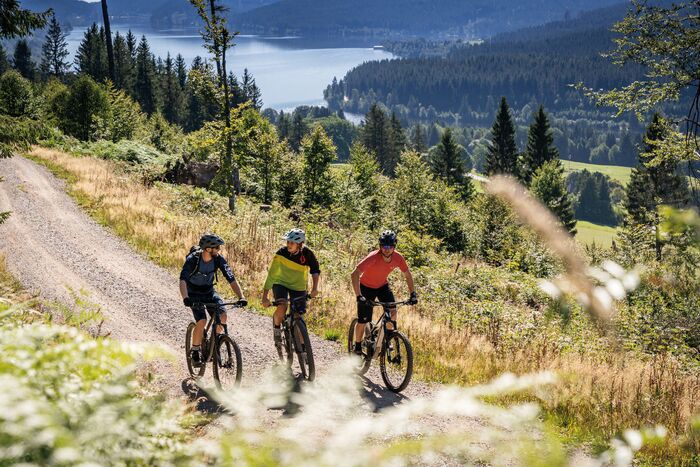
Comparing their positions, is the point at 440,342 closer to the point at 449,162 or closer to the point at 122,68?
the point at 449,162

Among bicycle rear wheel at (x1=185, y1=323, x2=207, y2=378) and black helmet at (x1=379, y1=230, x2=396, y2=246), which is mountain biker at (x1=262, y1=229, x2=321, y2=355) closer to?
black helmet at (x1=379, y1=230, x2=396, y2=246)

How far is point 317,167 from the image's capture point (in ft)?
131

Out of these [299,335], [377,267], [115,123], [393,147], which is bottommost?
[393,147]

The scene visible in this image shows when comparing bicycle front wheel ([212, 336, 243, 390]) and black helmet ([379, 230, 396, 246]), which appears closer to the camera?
bicycle front wheel ([212, 336, 243, 390])

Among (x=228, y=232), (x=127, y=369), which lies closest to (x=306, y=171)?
(x=228, y=232)

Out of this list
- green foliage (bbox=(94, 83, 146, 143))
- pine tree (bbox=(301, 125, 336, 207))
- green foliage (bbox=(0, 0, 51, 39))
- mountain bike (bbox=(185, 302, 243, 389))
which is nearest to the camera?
mountain bike (bbox=(185, 302, 243, 389))

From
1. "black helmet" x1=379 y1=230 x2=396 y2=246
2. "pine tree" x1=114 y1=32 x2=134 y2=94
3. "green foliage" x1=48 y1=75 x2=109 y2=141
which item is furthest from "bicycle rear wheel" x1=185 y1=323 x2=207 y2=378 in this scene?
"pine tree" x1=114 y1=32 x2=134 y2=94

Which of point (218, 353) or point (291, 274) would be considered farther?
point (291, 274)

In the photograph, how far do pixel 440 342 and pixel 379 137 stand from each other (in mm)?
98143

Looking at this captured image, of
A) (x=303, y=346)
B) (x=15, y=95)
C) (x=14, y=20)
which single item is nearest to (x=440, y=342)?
(x=303, y=346)

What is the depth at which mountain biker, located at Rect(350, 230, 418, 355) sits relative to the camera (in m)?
8.80

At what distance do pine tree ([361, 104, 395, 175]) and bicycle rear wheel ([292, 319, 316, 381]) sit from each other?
3870 inches

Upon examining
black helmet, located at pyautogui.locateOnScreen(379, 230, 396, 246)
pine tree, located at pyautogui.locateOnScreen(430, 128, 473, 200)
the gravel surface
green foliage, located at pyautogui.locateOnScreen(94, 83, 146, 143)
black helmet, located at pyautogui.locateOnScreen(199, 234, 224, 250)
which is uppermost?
green foliage, located at pyautogui.locateOnScreen(94, 83, 146, 143)

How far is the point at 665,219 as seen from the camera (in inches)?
53.7
